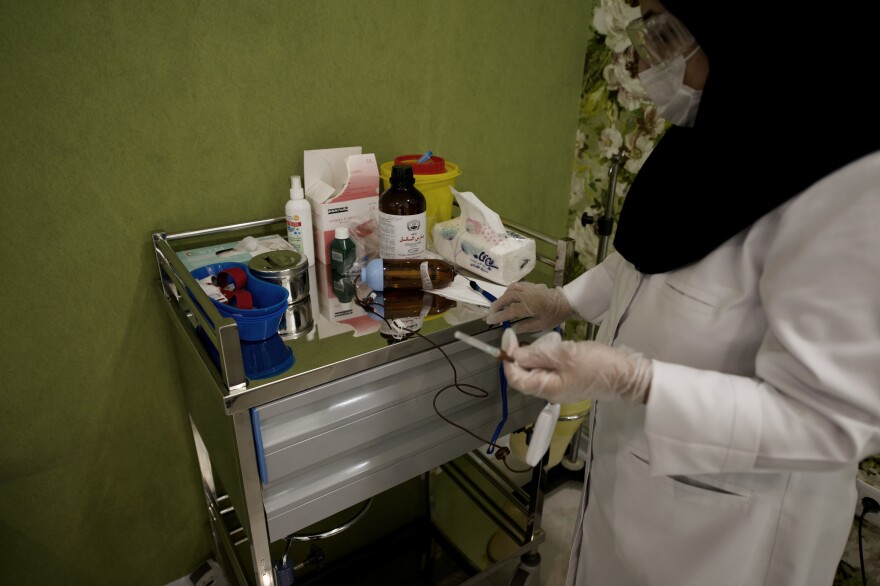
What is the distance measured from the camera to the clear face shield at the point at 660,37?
767mm

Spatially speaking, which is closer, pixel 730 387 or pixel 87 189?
pixel 730 387

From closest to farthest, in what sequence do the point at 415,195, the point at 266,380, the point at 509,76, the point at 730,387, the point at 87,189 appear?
the point at 730,387, the point at 266,380, the point at 87,189, the point at 415,195, the point at 509,76

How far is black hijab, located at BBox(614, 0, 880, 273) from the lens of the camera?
625 millimetres

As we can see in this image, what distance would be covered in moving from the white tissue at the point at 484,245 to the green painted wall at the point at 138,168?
1.12 ft

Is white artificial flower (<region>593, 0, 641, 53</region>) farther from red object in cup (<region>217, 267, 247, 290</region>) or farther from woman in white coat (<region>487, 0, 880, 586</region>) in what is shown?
red object in cup (<region>217, 267, 247, 290</region>)

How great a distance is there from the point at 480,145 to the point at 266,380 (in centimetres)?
106

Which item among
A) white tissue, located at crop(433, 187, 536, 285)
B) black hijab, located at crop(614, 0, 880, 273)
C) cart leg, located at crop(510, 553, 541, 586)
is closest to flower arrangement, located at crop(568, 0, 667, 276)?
white tissue, located at crop(433, 187, 536, 285)

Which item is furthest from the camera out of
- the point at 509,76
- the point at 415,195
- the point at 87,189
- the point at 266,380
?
the point at 509,76

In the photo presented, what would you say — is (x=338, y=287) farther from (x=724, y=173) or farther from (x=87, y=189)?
(x=724, y=173)

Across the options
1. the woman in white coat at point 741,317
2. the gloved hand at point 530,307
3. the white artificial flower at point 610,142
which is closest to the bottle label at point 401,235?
the gloved hand at point 530,307

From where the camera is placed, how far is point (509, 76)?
167 cm

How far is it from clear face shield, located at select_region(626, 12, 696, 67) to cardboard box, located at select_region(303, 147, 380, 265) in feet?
2.16

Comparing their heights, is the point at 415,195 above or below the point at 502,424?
above

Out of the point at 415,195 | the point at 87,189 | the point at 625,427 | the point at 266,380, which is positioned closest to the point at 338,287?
the point at 415,195
